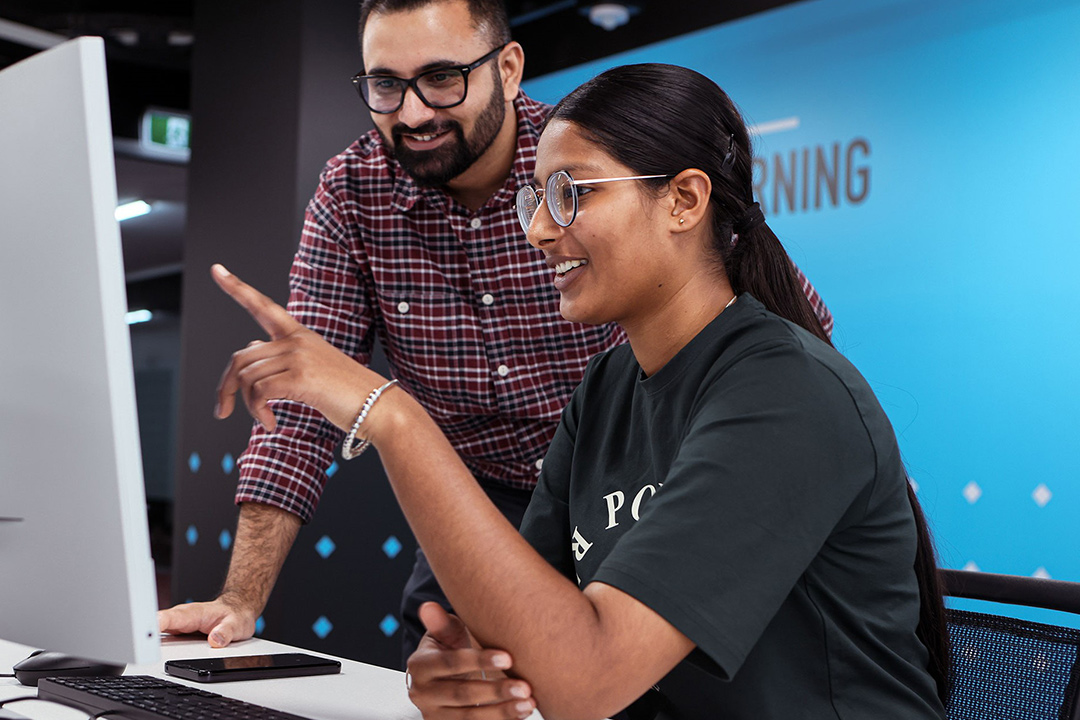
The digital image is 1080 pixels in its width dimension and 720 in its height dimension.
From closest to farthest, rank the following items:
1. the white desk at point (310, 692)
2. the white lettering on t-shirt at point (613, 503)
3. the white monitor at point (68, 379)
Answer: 1. the white monitor at point (68, 379)
2. the white desk at point (310, 692)
3. the white lettering on t-shirt at point (613, 503)

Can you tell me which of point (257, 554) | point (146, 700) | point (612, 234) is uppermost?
point (612, 234)

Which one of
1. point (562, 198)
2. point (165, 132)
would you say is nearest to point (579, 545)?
point (562, 198)

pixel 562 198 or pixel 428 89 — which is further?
pixel 428 89

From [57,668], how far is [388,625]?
2864 millimetres

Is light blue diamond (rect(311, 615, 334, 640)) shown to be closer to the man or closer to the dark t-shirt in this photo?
the man

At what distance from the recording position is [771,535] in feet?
3.27

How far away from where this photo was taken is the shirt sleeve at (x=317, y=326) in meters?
1.95

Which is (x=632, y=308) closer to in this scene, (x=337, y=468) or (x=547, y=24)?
(x=337, y=468)

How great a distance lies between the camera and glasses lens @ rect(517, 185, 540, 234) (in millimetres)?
1450

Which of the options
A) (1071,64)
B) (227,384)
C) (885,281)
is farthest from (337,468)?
(227,384)

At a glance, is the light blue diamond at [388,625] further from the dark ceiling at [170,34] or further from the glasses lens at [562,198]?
the glasses lens at [562,198]

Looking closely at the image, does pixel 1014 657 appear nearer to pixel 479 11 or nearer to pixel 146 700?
pixel 146 700

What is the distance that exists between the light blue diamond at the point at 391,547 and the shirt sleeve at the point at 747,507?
10.3 feet

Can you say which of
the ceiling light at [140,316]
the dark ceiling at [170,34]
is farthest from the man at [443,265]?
the ceiling light at [140,316]
